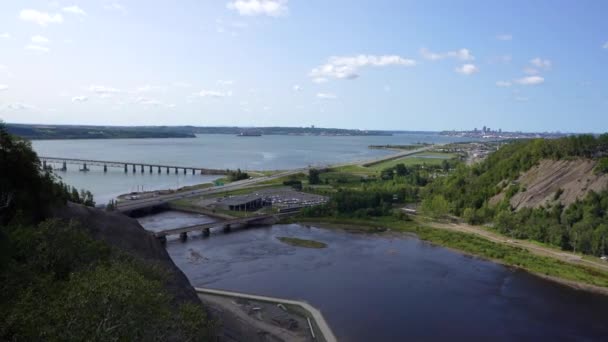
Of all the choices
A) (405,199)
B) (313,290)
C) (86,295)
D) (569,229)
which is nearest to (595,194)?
(569,229)

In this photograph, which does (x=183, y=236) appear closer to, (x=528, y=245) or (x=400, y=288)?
(x=400, y=288)

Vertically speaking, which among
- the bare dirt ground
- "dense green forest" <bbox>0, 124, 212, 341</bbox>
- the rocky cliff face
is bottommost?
the bare dirt ground

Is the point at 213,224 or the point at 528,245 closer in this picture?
the point at 528,245

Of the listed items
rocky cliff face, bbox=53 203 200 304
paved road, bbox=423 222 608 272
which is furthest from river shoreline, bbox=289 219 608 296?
rocky cliff face, bbox=53 203 200 304

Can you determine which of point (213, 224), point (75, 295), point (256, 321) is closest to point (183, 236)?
point (213, 224)

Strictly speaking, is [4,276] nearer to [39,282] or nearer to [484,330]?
[39,282]

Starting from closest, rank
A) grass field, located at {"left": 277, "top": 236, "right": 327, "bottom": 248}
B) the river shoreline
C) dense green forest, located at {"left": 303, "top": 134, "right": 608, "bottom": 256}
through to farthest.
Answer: the river shoreline
dense green forest, located at {"left": 303, "top": 134, "right": 608, "bottom": 256}
grass field, located at {"left": 277, "top": 236, "right": 327, "bottom": 248}

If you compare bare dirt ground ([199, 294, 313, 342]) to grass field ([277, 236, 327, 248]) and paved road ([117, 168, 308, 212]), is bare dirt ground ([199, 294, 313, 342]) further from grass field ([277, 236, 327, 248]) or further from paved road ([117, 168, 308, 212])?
paved road ([117, 168, 308, 212])
